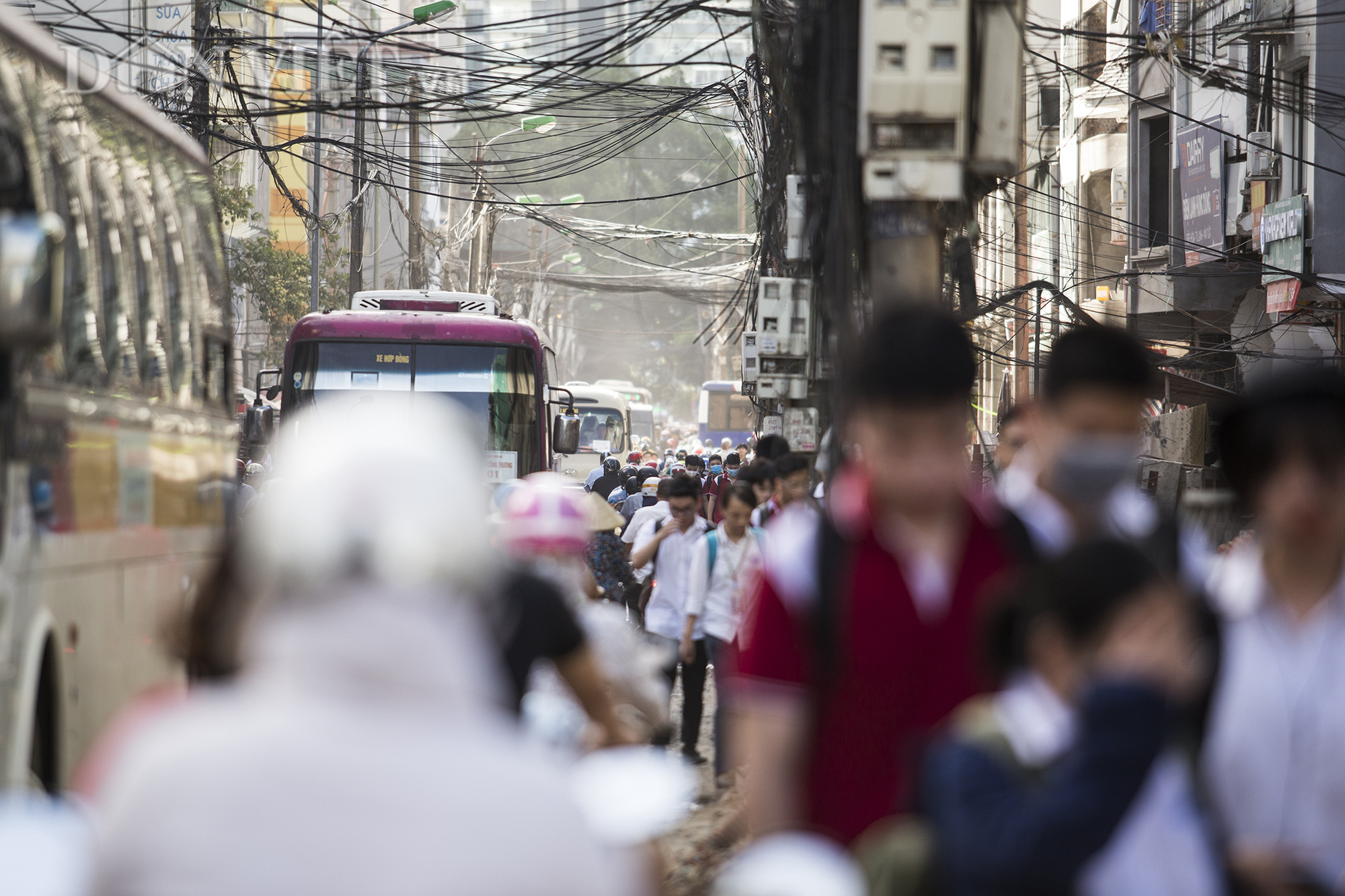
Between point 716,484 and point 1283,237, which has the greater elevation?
point 1283,237

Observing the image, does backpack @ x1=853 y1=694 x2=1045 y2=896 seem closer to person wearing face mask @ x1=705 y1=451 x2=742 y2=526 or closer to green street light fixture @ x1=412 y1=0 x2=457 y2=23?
person wearing face mask @ x1=705 y1=451 x2=742 y2=526

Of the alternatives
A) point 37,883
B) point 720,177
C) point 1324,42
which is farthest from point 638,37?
point 720,177

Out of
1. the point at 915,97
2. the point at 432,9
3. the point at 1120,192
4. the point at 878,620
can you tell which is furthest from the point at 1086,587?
the point at 1120,192

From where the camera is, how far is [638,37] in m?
11.8

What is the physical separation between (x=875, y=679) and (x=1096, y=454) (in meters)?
0.65

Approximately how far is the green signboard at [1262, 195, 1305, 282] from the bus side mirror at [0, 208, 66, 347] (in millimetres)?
14370

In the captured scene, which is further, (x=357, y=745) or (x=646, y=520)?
(x=646, y=520)

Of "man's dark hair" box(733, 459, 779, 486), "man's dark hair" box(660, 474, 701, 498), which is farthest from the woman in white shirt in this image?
"man's dark hair" box(660, 474, 701, 498)

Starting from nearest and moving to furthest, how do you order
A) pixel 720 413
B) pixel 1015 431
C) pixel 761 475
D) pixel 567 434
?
pixel 1015 431 → pixel 761 475 → pixel 567 434 → pixel 720 413

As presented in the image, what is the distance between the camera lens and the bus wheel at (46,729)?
5367 mm

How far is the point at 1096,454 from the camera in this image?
9.22 feet

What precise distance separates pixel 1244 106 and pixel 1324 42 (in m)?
2.85

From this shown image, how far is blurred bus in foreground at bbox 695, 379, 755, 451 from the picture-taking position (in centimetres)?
→ 5341

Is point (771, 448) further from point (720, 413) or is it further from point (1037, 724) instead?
point (720, 413)
